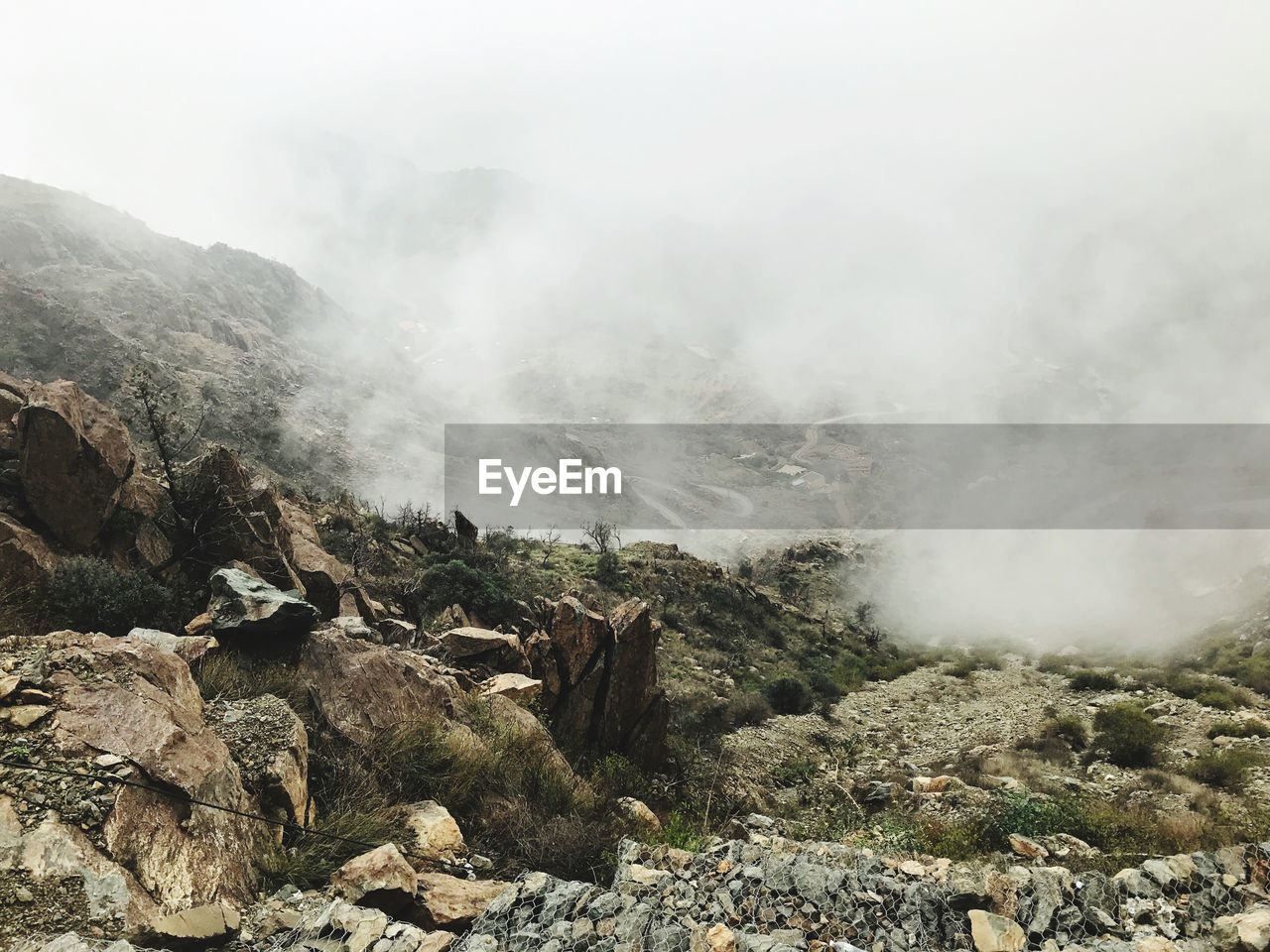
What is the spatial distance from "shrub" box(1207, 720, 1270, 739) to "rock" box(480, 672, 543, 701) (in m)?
16.3

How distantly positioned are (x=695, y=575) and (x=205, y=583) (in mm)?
27563

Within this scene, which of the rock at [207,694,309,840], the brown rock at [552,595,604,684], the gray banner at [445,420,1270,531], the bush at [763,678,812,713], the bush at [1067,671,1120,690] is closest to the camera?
the rock at [207,694,309,840]

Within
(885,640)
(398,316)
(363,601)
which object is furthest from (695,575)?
(398,316)

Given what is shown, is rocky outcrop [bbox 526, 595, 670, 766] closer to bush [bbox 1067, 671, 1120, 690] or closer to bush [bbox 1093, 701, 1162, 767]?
bush [bbox 1093, 701, 1162, 767]

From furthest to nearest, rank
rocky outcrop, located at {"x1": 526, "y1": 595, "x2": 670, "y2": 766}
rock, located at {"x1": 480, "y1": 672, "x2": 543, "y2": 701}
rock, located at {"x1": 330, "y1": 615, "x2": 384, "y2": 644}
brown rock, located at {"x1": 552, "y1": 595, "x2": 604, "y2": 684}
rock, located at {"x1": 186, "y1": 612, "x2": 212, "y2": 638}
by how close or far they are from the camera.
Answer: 1. brown rock, located at {"x1": 552, "y1": 595, "x2": 604, "y2": 684}
2. rocky outcrop, located at {"x1": 526, "y1": 595, "x2": 670, "y2": 766}
3. rock, located at {"x1": 480, "y1": 672, "x2": 543, "y2": 701}
4. rock, located at {"x1": 330, "y1": 615, "x2": 384, "y2": 644}
5. rock, located at {"x1": 186, "y1": 612, "x2": 212, "y2": 638}

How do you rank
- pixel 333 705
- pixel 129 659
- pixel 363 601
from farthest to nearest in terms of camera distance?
pixel 363 601 → pixel 333 705 → pixel 129 659

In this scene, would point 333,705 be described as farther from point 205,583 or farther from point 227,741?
point 205,583

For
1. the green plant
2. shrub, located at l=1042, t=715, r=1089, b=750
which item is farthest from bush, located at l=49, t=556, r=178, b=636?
shrub, located at l=1042, t=715, r=1089, b=750

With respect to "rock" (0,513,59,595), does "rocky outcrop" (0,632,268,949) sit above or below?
below

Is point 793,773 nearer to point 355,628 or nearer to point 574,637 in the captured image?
point 574,637

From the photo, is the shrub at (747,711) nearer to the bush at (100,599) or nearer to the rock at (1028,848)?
the rock at (1028,848)

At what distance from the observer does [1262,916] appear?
11.5 ft

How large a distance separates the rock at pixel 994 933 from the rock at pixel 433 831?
385 centimetres

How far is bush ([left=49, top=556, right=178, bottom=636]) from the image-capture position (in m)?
6.68
